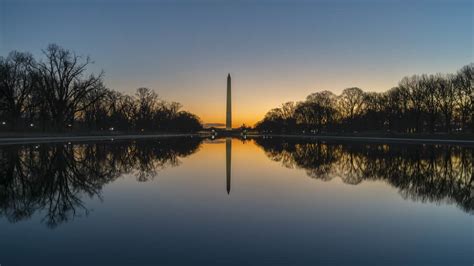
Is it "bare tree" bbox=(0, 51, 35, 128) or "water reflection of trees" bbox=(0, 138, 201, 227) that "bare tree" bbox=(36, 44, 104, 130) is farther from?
"water reflection of trees" bbox=(0, 138, 201, 227)

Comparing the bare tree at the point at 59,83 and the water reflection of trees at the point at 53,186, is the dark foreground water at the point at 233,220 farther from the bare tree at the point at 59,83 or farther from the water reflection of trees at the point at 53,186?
the bare tree at the point at 59,83

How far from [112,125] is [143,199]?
86546 mm

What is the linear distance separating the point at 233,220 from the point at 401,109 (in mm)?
72750

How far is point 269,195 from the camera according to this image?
12.0 meters

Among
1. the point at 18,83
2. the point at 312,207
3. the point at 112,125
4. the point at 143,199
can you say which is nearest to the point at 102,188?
the point at 143,199

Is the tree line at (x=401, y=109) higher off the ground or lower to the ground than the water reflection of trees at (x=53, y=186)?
higher

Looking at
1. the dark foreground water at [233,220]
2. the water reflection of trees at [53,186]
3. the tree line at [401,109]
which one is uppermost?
the tree line at [401,109]

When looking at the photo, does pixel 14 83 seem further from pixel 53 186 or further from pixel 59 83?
pixel 53 186

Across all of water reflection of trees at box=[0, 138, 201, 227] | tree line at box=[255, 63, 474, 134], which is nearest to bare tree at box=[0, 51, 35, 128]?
water reflection of trees at box=[0, 138, 201, 227]

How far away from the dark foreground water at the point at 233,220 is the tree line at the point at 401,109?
54833 millimetres

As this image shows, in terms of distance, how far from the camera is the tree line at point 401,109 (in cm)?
6300

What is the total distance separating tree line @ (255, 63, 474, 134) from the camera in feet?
207

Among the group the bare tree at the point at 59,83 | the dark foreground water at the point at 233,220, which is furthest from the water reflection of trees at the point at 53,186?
the bare tree at the point at 59,83

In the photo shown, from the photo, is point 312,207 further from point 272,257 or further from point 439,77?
point 439,77
